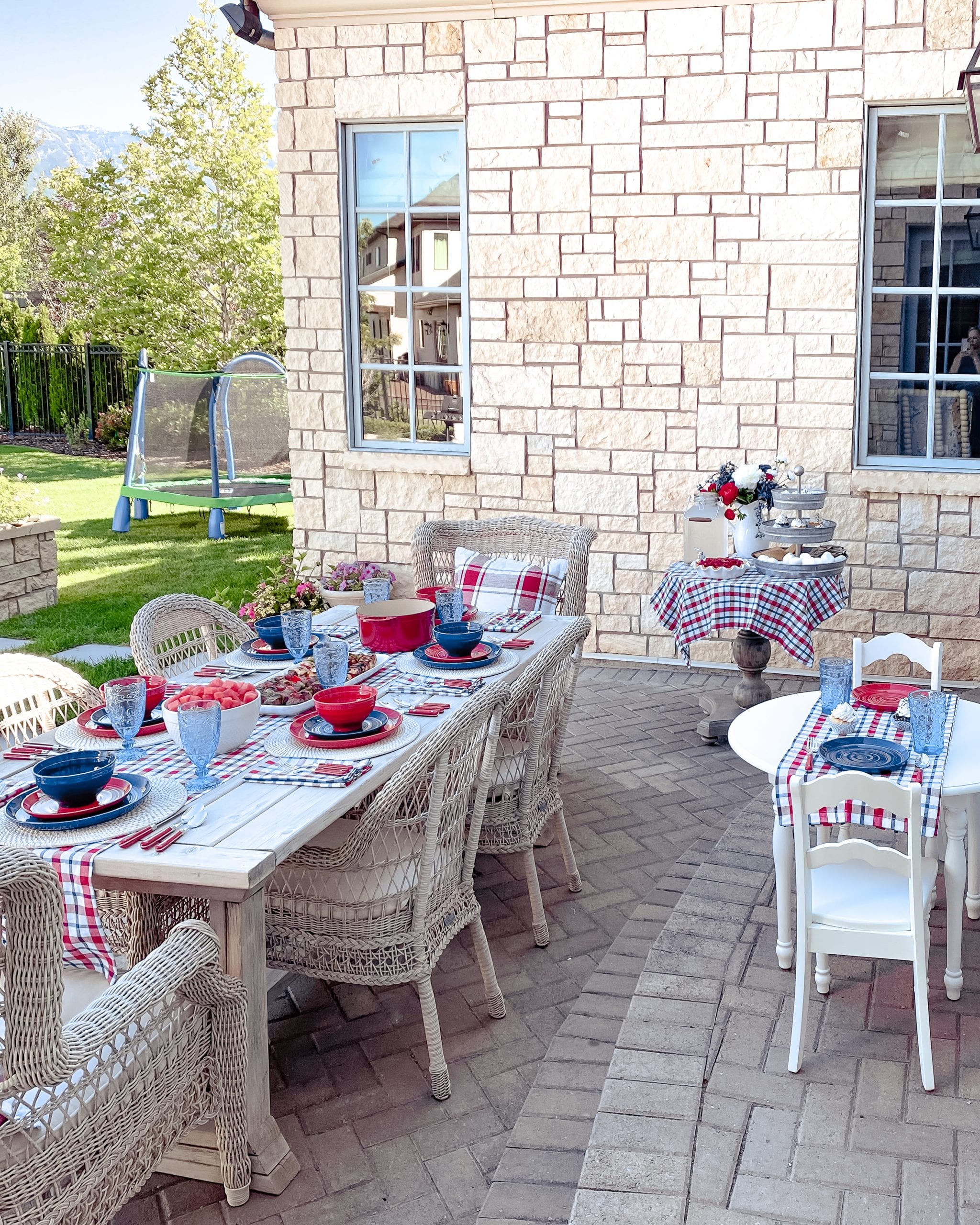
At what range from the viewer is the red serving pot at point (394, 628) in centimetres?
381

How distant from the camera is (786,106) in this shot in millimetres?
5754

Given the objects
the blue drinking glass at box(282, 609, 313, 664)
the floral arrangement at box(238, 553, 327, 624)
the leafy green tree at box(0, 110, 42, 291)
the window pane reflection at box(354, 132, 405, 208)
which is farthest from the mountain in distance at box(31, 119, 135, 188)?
the blue drinking glass at box(282, 609, 313, 664)

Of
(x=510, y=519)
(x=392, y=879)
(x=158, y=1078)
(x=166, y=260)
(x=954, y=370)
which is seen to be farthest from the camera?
(x=166, y=260)

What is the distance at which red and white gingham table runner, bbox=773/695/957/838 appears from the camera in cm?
273

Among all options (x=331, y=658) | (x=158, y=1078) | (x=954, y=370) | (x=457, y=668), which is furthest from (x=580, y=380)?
(x=158, y=1078)

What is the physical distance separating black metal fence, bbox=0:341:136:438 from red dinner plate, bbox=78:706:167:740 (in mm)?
12030

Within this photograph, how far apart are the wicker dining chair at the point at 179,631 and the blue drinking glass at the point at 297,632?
0.39 meters

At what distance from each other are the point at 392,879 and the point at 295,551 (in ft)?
14.9

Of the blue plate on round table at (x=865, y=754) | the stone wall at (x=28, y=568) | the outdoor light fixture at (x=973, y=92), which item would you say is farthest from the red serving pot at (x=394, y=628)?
the stone wall at (x=28, y=568)

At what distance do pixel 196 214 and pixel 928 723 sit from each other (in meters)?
12.2

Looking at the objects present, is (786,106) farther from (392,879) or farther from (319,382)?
(392,879)

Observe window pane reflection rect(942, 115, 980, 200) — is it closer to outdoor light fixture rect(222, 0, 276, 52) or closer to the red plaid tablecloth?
the red plaid tablecloth

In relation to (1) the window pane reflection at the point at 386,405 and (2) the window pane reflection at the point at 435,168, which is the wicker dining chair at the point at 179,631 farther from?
(2) the window pane reflection at the point at 435,168

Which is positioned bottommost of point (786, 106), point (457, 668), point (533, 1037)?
point (533, 1037)
